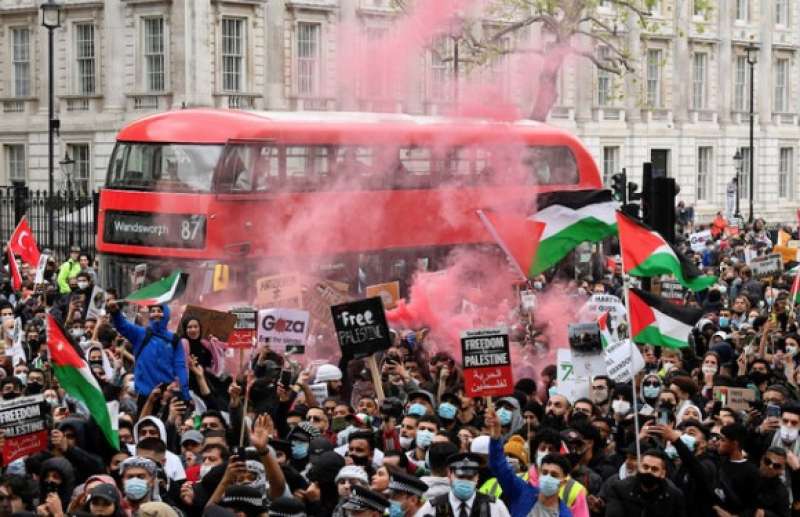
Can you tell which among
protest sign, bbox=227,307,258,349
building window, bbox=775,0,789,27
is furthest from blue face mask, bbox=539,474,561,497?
building window, bbox=775,0,789,27

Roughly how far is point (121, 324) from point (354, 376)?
224cm

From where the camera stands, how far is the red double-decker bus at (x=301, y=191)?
928 inches

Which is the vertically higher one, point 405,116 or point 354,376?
point 405,116

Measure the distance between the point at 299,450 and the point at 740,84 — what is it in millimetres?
48891

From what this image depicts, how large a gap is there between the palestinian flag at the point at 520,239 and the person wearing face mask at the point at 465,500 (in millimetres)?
10144

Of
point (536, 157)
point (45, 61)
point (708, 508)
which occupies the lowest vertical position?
point (708, 508)

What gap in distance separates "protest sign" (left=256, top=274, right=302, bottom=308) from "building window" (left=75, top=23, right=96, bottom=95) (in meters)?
24.3

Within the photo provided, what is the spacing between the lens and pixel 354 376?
1578cm

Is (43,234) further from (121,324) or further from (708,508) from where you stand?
(708,508)

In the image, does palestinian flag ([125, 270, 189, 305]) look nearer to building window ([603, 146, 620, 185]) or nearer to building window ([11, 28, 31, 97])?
building window ([11, 28, 31, 97])

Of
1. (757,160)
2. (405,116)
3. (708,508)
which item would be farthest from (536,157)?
(757,160)

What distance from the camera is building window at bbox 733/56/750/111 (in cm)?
5762

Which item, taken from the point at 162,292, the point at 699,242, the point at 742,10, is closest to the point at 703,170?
the point at 742,10

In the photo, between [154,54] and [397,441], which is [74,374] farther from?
[154,54]
